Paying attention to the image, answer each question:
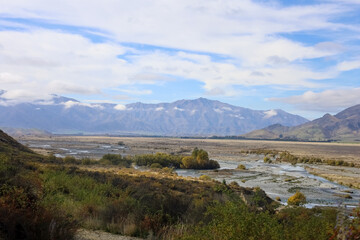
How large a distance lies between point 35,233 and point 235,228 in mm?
3931

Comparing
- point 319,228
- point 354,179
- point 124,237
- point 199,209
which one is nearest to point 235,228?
point 319,228

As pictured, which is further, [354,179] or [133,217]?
[354,179]

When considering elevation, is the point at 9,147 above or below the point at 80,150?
above

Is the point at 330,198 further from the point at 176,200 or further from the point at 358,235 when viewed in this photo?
the point at 358,235

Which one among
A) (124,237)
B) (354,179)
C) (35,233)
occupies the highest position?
(35,233)

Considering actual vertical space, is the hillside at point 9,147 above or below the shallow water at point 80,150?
above

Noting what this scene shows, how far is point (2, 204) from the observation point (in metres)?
6.82

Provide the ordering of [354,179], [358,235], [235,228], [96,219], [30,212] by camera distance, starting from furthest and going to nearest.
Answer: [354,179]
[96,219]
[30,212]
[235,228]
[358,235]

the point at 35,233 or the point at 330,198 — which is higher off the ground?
the point at 35,233

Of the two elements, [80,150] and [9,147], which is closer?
[9,147]

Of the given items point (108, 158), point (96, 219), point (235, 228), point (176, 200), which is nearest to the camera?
point (235, 228)

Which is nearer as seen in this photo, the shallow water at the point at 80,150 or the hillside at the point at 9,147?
the hillside at the point at 9,147

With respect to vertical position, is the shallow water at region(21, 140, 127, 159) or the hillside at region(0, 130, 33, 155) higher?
Answer: the hillside at region(0, 130, 33, 155)

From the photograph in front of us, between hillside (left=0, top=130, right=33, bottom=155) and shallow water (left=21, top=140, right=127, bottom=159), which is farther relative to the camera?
shallow water (left=21, top=140, right=127, bottom=159)
